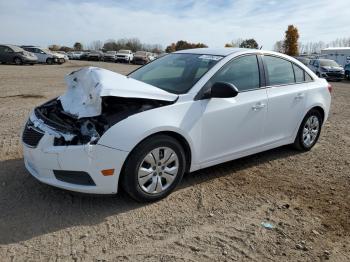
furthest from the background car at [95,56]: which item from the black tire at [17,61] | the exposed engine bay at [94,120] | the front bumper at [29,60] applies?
the exposed engine bay at [94,120]

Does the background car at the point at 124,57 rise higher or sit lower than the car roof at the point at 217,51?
higher

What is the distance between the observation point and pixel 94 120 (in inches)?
144

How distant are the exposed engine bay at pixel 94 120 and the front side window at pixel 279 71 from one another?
186 cm

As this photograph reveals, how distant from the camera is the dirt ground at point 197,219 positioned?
3.11 metres

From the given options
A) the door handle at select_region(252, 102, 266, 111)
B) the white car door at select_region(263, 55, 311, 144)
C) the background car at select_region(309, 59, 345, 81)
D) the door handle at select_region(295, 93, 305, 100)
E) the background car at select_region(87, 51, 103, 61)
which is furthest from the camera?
the background car at select_region(87, 51, 103, 61)

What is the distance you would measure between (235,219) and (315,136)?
3.05 m

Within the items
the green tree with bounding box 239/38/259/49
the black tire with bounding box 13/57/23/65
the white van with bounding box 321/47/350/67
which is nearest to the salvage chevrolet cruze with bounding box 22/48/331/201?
the green tree with bounding box 239/38/259/49

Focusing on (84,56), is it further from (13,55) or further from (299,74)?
(299,74)

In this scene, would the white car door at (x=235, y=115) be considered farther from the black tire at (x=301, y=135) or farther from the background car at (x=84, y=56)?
the background car at (x=84, y=56)

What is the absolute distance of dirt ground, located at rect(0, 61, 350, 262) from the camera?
123 inches

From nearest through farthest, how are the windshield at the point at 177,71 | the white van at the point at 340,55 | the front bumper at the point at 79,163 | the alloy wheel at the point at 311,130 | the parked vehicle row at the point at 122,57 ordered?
the front bumper at the point at 79,163
the windshield at the point at 177,71
the alloy wheel at the point at 311,130
the white van at the point at 340,55
the parked vehicle row at the point at 122,57

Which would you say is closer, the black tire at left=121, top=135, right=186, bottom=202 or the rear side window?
the black tire at left=121, top=135, right=186, bottom=202

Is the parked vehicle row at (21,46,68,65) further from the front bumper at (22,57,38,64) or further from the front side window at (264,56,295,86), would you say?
the front side window at (264,56,295,86)

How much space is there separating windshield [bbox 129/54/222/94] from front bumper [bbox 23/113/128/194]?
1.18m
